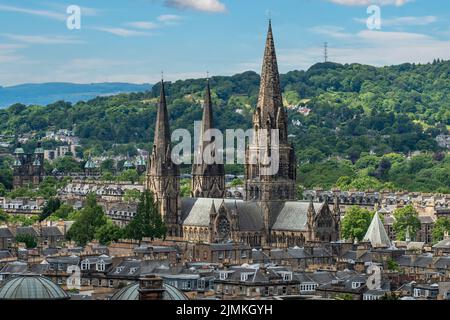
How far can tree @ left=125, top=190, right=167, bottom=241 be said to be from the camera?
102 m

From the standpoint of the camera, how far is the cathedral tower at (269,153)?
103938 millimetres

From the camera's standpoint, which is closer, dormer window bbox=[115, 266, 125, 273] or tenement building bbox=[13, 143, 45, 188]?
dormer window bbox=[115, 266, 125, 273]

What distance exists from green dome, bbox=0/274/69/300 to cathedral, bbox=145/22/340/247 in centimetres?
6000

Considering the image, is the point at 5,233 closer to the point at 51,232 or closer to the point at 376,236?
the point at 51,232

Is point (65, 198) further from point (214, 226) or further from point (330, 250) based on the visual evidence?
point (330, 250)

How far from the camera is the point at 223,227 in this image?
10206 cm

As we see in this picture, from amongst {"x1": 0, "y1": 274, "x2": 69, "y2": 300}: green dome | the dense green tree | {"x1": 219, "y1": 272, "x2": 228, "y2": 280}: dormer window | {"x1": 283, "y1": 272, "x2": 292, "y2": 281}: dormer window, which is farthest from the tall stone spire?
{"x1": 0, "y1": 274, "x2": 69, "y2": 300}: green dome

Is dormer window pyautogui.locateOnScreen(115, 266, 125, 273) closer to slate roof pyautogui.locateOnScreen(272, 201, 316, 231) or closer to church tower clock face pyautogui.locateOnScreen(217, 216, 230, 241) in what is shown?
church tower clock face pyautogui.locateOnScreen(217, 216, 230, 241)

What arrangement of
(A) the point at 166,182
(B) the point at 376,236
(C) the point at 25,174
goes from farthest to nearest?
1. (C) the point at 25,174
2. (A) the point at 166,182
3. (B) the point at 376,236

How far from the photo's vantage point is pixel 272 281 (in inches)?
2510

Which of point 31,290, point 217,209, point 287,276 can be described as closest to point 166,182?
point 217,209

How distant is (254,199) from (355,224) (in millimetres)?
14543

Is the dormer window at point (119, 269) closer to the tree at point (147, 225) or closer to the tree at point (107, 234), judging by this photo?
the tree at point (147, 225)
